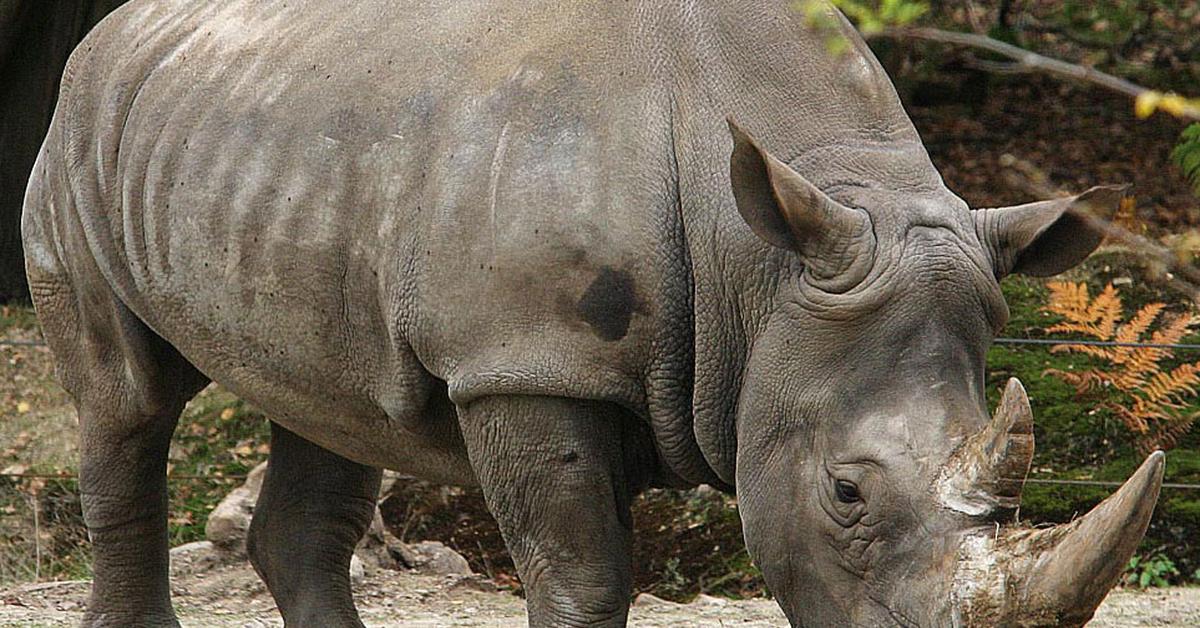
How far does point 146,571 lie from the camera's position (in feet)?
20.3

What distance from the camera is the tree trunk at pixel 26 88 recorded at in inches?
450

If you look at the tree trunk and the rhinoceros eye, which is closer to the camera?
the rhinoceros eye

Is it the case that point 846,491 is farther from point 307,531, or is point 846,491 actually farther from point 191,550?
point 191,550

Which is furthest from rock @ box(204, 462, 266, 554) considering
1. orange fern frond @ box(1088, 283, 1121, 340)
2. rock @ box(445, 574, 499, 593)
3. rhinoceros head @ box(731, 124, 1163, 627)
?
rhinoceros head @ box(731, 124, 1163, 627)

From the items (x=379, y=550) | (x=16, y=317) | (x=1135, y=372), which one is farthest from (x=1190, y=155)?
(x=16, y=317)

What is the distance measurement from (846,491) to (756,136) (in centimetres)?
91

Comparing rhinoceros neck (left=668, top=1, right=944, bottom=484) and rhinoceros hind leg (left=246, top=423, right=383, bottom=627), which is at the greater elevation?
rhinoceros neck (left=668, top=1, right=944, bottom=484)

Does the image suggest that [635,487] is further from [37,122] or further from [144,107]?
[37,122]

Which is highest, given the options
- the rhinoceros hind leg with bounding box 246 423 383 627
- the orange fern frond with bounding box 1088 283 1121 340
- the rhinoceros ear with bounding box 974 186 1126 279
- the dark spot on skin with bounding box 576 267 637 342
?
the dark spot on skin with bounding box 576 267 637 342

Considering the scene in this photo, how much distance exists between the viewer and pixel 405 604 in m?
7.55

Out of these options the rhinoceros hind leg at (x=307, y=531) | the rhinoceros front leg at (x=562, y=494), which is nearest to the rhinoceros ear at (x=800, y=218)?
the rhinoceros front leg at (x=562, y=494)

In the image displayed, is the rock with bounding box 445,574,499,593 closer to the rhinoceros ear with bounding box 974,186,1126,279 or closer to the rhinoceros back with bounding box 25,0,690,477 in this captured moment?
the rhinoceros back with bounding box 25,0,690,477

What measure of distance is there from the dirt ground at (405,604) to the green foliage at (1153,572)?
0.13 metres

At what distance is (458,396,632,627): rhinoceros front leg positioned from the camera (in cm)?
455
